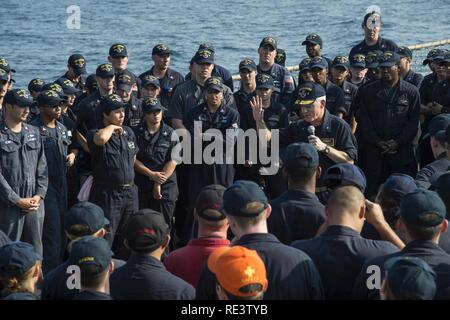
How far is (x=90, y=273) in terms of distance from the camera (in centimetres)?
532

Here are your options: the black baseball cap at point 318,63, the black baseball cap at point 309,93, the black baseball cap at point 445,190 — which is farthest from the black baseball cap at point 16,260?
the black baseball cap at point 318,63

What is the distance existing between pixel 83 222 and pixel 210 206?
0.87 metres

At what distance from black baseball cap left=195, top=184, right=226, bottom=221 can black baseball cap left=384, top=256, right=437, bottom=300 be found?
1608mm

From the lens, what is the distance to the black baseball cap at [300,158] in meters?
7.06

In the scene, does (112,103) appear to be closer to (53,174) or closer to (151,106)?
(151,106)

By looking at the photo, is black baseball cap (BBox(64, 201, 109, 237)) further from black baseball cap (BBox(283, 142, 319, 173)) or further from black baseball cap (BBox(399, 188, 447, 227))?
black baseball cap (BBox(399, 188, 447, 227))

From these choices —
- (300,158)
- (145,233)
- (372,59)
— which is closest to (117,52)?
(372,59)

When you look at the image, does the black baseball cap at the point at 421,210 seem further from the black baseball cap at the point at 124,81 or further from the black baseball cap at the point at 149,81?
the black baseball cap at the point at 149,81

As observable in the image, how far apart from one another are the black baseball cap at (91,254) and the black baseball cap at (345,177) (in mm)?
2030

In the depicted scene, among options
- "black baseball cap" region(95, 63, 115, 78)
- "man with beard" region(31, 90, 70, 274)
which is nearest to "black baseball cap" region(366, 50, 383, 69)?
"black baseball cap" region(95, 63, 115, 78)

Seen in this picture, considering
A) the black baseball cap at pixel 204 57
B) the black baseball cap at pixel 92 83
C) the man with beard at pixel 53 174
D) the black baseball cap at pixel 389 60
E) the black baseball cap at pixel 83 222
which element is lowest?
the man with beard at pixel 53 174

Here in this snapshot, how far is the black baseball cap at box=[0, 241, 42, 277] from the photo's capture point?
18.6 ft
